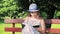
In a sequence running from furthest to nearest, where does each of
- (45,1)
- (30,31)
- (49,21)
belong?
1. (45,1)
2. (49,21)
3. (30,31)

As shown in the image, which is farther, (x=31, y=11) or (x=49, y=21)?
(x=49, y=21)

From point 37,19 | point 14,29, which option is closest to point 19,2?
point 14,29

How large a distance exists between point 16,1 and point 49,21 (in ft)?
Answer: 6.19

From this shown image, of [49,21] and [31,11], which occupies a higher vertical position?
[31,11]

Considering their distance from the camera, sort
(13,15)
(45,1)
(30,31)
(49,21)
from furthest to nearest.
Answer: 1. (13,15)
2. (45,1)
3. (49,21)
4. (30,31)

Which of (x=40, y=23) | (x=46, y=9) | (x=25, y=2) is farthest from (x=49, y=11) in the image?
(x=40, y=23)

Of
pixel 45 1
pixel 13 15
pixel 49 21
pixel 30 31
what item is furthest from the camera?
pixel 13 15

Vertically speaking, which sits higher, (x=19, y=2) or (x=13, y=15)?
(x=19, y=2)

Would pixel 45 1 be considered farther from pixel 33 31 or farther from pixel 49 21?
pixel 33 31

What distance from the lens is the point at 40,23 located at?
5.36m

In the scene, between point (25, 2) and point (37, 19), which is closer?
point (37, 19)

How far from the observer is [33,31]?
5.22 m

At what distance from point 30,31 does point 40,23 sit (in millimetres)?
310

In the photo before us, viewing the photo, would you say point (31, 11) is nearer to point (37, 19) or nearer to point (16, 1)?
point (37, 19)
